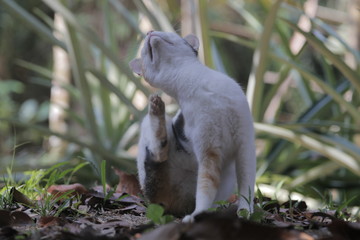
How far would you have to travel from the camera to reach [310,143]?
2.62 metres

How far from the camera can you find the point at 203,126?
1.27 metres

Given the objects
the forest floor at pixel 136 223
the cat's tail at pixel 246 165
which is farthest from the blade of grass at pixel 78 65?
the cat's tail at pixel 246 165

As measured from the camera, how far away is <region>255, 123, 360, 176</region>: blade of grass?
102 inches

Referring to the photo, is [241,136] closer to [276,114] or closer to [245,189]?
[245,189]

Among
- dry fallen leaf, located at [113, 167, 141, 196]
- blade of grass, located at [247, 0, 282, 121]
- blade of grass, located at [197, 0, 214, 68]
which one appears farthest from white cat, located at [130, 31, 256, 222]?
blade of grass, located at [197, 0, 214, 68]

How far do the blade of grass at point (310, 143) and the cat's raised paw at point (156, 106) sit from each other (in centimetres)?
137

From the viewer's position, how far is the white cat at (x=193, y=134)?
128 cm

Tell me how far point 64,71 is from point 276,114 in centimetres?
321

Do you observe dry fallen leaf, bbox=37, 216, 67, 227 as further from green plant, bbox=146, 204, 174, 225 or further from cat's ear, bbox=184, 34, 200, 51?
cat's ear, bbox=184, 34, 200, 51

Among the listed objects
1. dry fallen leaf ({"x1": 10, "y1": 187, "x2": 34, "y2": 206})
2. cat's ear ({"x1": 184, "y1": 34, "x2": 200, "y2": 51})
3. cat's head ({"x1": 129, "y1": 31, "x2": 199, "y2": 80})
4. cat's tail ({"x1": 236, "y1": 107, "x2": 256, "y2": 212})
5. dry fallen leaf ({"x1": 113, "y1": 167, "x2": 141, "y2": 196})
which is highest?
cat's ear ({"x1": 184, "y1": 34, "x2": 200, "y2": 51})

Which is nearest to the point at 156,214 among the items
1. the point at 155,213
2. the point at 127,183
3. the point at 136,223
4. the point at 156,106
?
the point at 155,213

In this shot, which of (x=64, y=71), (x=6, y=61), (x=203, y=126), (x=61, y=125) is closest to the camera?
(x=203, y=126)

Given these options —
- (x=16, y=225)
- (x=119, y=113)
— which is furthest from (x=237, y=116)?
(x=119, y=113)

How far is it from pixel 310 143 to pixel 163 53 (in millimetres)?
1499
